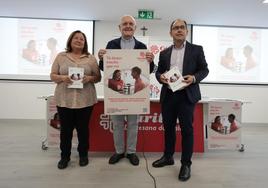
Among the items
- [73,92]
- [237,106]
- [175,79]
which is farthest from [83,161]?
[237,106]

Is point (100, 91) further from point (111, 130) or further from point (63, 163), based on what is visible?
point (63, 163)

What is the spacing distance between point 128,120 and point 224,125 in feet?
4.32

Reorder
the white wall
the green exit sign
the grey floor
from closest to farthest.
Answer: the grey floor < the green exit sign < the white wall

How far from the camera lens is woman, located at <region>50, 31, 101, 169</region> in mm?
2486

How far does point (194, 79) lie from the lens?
233 centimetres

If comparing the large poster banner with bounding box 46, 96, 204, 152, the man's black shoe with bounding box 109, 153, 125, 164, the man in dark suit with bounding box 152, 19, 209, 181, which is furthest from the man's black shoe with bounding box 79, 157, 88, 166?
the man in dark suit with bounding box 152, 19, 209, 181

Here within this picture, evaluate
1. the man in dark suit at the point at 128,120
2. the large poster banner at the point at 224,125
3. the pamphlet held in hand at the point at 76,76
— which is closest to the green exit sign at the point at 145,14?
the man in dark suit at the point at 128,120

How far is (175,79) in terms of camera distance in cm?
235

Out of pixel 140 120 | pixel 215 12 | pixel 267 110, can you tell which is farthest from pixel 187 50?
pixel 267 110

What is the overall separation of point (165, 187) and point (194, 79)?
983 millimetres

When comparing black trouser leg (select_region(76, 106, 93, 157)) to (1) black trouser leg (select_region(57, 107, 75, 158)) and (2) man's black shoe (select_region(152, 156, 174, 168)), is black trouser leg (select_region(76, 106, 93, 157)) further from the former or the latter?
(2) man's black shoe (select_region(152, 156, 174, 168))

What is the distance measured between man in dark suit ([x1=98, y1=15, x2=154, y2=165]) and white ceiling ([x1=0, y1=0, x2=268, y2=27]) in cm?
177

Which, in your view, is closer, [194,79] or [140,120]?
[194,79]

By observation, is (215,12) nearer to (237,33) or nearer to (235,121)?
(237,33)
